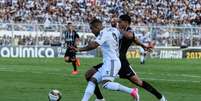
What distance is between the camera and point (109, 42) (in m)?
14.3

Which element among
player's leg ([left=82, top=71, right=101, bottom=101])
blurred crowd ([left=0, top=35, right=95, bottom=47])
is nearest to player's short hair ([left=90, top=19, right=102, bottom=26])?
player's leg ([left=82, top=71, right=101, bottom=101])

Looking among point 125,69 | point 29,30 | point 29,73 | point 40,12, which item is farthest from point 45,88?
point 40,12

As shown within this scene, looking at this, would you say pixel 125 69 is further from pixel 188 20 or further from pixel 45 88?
pixel 188 20

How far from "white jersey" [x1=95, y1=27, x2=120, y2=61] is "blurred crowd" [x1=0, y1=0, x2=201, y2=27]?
40.5m

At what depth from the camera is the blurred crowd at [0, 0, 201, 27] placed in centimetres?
5588

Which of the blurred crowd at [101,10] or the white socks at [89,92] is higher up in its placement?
the white socks at [89,92]

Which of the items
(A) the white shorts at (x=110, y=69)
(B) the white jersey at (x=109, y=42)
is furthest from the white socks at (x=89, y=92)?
(B) the white jersey at (x=109, y=42)

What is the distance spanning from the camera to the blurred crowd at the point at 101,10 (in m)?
55.9

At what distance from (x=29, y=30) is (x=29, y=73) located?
20.8 meters

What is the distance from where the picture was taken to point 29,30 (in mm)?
48031

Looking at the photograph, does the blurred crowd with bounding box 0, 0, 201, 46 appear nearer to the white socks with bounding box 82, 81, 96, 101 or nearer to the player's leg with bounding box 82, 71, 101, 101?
the player's leg with bounding box 82, 71, 101, 101

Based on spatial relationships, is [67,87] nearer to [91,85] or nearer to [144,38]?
[91,85]

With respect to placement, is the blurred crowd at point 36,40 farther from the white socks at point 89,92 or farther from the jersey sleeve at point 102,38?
the jersey sleeve at point 102,38

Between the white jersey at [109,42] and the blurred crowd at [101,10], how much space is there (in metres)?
40.5
